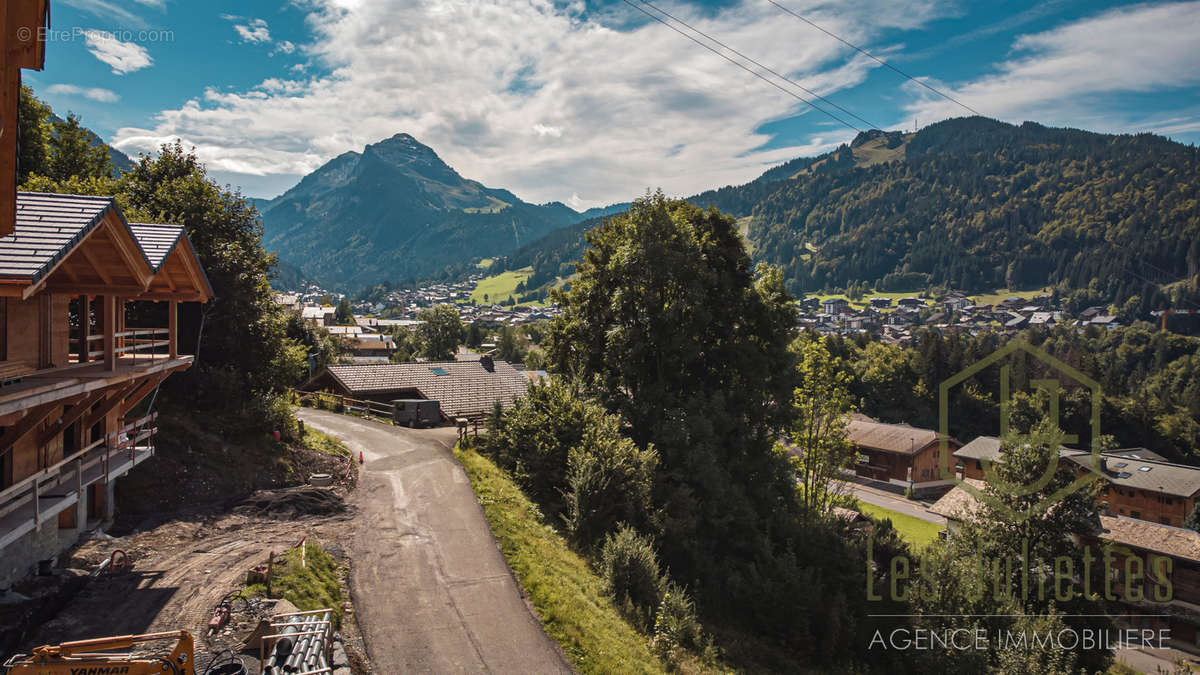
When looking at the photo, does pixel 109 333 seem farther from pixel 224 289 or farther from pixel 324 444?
pixel 324 444

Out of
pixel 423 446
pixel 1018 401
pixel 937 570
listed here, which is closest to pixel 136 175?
pixel 423 446

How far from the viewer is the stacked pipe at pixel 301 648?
9.86 m

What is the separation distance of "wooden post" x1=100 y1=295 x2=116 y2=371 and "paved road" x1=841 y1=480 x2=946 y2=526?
204 feet

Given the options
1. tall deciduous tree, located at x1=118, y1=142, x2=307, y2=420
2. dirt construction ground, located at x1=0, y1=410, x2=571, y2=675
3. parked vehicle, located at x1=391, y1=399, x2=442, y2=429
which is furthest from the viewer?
parked vehicle, located at x1=391, y1=399, x2=442, y2=429

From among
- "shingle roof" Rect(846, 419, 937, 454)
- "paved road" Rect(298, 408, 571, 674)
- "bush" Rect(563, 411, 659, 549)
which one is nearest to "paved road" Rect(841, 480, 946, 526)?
"shingle roof" Rect(846, 419, 937, 454)

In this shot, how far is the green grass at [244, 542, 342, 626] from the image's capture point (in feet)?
41.0

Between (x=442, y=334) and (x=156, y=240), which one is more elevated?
(x=156, y=240)

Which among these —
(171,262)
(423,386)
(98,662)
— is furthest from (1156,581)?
(171,262)

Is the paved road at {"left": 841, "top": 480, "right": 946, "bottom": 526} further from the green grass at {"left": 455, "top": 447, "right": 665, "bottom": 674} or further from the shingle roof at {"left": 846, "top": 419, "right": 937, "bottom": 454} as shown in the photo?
the green grass at {"left": 455, "top": 447, "right": 665, "bottom": 674}

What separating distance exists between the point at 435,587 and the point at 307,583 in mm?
3020

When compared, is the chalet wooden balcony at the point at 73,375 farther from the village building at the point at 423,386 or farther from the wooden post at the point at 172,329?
the village building at the point at 423,386

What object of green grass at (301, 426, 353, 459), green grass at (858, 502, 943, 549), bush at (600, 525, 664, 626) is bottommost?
green grass at (858, 502, 943, 549)

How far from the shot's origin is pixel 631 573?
17.4 meters

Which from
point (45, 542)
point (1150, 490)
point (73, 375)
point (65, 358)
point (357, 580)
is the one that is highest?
point (65, 358)
